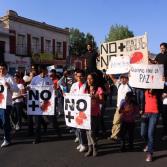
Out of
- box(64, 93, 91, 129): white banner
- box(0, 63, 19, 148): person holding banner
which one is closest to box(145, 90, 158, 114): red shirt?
box(64, 93, 91, 129): white banner

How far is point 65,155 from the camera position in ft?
26.9

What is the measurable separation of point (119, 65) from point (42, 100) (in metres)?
2.16

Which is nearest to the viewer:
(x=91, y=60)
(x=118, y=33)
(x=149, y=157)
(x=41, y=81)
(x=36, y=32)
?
(x=149, y=157)

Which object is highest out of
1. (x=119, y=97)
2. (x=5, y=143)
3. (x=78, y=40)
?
(x=78, y=40)

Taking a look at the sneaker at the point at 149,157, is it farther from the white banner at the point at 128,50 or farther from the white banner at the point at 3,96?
the white banner at the point at 3,96

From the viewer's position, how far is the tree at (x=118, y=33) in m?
68.4

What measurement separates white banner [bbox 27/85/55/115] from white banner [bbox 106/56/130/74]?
165 centimetres

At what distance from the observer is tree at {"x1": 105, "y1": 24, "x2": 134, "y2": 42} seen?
225 feet

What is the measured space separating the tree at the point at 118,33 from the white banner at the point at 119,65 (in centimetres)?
5845

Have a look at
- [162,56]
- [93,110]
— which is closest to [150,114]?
[93,110]

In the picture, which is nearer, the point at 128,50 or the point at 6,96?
the point at 6,96

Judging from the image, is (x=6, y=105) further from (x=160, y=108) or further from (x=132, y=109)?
(x=160, y=108)

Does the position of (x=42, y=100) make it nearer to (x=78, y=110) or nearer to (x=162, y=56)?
(x=78, y=110)

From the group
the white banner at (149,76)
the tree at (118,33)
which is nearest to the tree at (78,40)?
the tree at (118,33)
